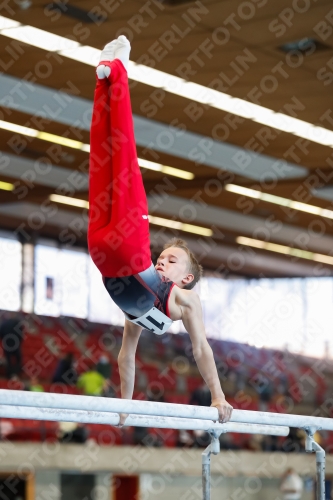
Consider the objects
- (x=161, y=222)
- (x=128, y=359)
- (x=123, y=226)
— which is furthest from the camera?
(x=161, y=222)

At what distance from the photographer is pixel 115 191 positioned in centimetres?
386

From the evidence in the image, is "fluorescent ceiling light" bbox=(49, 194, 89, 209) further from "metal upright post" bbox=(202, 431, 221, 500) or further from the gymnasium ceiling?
"metal upright post" bbox=(202, 431, 221, 500)

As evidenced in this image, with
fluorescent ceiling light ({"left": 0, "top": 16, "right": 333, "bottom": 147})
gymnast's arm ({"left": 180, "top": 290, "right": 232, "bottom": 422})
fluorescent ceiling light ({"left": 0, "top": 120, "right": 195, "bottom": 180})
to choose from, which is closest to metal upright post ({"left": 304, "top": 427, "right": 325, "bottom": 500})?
gymnast's arm ({"left": 180, "top": 290, "right": 232, "bottom": 422})

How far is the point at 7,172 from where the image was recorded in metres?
12.4

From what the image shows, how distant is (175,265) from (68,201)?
10.1m

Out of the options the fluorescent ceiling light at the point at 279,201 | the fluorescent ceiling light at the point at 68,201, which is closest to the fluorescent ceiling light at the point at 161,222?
the fluorescent ceiling light at the point at 68,201

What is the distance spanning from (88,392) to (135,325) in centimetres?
817

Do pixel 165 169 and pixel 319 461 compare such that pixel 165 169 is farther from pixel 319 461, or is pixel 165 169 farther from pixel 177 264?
pixel 319 461

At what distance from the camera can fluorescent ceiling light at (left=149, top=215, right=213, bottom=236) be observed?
15.4 m

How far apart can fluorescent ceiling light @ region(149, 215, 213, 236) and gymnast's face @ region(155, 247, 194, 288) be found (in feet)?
35.3

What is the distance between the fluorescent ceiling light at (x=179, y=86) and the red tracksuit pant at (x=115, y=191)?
3964mm

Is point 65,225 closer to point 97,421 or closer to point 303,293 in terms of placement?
point 303,293

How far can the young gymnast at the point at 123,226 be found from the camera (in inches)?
151

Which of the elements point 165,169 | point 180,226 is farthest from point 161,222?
point 165,169
